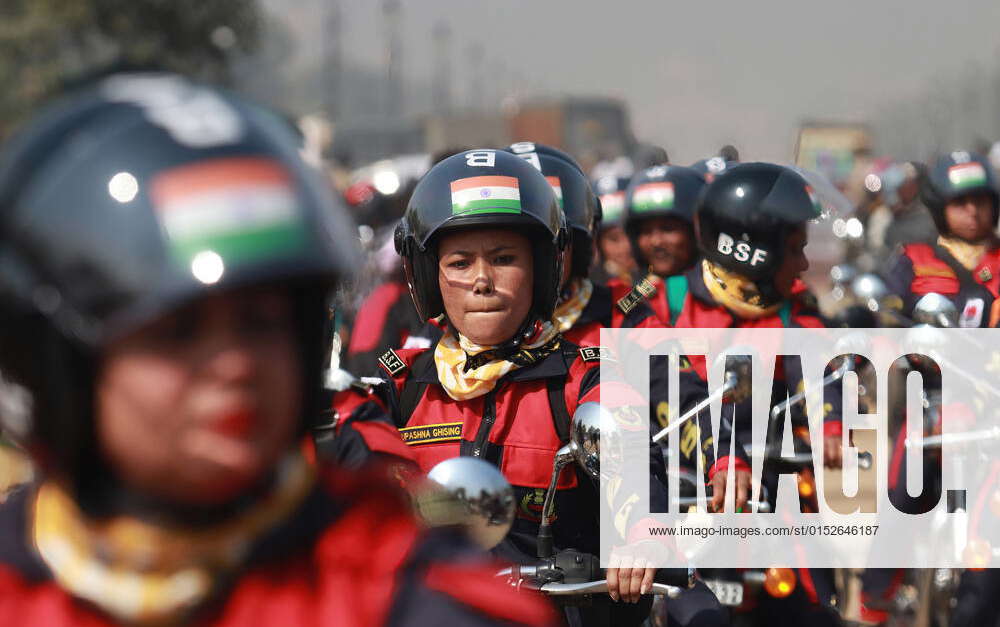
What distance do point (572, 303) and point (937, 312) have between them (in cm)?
175

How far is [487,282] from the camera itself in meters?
4.51

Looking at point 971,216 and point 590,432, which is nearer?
point 590,432

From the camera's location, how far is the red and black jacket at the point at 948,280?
755cm

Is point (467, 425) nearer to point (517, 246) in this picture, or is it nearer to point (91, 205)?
point (517, 246)

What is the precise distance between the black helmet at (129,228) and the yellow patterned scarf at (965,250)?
655 centimetres

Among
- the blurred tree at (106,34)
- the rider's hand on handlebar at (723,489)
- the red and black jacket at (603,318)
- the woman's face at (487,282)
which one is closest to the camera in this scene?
the woman's face at (487,282)

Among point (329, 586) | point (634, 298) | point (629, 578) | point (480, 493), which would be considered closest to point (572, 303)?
point (634, 298)

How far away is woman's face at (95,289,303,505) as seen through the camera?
171 centimetres

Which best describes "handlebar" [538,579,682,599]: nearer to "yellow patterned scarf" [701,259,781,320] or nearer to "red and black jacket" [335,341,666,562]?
"red and black jacket" [335,341,666,562]

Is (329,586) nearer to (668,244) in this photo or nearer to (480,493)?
(480,493)

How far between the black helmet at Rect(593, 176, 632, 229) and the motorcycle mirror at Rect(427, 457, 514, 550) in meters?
6.86

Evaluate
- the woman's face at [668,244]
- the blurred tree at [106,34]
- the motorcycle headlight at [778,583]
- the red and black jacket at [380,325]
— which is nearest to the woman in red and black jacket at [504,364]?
the motorcycle headlight at [778,583]

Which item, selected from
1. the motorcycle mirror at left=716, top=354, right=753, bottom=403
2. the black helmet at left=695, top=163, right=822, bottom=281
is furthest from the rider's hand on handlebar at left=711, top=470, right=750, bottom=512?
the black helmet at left=695, top=163, right=822, bottom=281

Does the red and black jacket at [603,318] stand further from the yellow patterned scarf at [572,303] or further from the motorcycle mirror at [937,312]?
the motorcycle mirror at [937,312]
